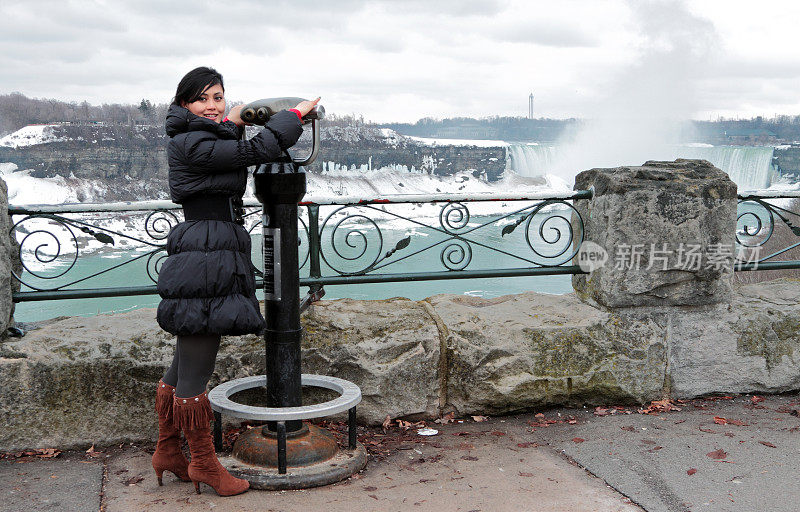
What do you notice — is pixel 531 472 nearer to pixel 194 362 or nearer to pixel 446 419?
pixel 446 419

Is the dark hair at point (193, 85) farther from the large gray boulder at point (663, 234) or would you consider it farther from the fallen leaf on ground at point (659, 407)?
the fallen leaf on ground at point (659, 407)

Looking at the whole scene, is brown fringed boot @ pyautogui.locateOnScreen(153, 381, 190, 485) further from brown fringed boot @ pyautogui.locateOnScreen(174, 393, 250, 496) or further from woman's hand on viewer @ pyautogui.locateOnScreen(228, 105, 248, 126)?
woman's hand on viewer @ pyautogui.locateOnScreen(228, 105, 248, 126)

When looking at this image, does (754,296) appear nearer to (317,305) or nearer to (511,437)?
(511,437)

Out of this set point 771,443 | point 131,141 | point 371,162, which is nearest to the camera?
point 771,443

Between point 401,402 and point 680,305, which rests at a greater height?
point 680,305

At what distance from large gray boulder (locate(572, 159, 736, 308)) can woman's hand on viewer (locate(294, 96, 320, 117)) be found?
188cm

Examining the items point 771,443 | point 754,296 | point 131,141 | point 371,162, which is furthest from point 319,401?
point 371,162

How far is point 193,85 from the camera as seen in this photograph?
2.66 metres

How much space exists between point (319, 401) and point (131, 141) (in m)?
58.4

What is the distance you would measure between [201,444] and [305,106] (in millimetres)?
1402

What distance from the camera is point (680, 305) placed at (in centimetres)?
402

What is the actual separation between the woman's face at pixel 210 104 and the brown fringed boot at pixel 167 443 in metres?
1.11

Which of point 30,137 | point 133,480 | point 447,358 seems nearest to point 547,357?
point 447,358

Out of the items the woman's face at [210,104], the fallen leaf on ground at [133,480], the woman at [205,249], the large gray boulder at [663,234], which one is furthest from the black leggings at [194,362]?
the large gray boulder at [663,234]
